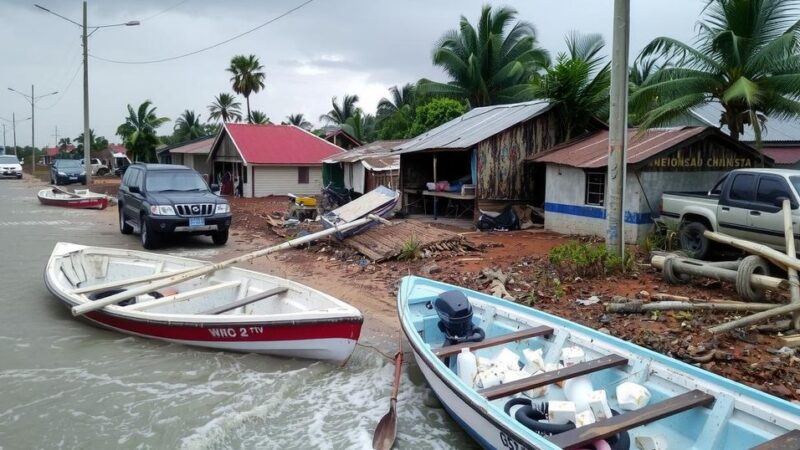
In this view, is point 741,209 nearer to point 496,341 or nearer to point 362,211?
point 496,341

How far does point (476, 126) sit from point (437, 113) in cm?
848

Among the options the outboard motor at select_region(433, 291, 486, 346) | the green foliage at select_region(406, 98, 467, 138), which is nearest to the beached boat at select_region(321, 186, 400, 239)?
the outboard motor at select_region(433, 291, 486, 346)

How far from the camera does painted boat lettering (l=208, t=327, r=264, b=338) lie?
6.89m

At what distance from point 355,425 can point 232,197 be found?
2568 centimetres

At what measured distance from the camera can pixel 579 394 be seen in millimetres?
5039

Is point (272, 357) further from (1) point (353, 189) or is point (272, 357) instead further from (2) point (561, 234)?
(1) point (353, 189)

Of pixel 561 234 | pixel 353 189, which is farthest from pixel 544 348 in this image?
pixel 353 189

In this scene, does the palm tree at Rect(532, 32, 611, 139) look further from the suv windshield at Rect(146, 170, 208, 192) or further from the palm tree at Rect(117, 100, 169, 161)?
the palm tree at Rect(117, 100, 169, 161)

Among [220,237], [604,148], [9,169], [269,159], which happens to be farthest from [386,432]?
[9,169]

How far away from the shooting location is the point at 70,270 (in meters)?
9.99

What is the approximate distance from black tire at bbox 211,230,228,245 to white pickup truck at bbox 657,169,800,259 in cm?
1021

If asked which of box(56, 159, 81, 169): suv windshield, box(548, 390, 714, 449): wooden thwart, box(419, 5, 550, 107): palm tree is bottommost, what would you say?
box(548, 390, 714, 449): wooden thwart

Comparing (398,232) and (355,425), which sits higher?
(398,232)

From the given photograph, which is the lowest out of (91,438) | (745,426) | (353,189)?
(91,438)
